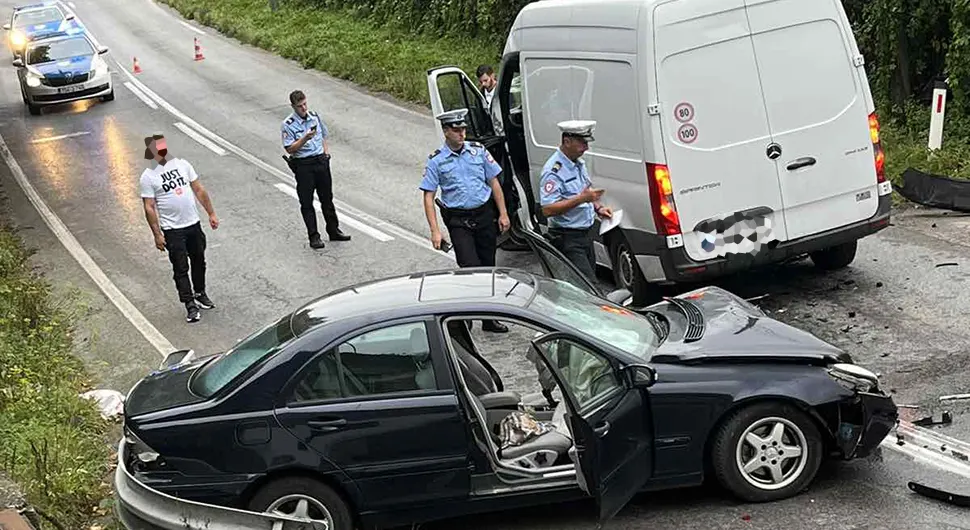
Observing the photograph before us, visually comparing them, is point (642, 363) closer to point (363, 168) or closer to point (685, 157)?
point (685, 157)

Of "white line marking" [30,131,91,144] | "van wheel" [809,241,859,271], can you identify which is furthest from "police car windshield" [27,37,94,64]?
"van wheel" [809,241,859,271]

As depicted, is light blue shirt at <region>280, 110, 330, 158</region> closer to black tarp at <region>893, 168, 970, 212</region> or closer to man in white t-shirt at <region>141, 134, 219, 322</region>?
man in white t-shirt at <region>141, 134, 219, 322</region>

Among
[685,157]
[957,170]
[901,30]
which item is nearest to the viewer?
[685,157]

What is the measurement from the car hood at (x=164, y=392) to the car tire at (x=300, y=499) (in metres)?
0.62

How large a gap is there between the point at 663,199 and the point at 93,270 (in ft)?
23.9

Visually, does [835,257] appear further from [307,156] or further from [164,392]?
[164,392]

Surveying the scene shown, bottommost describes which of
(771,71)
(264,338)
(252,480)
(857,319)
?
(857,319)

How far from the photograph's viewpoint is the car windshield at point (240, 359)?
6539 millimetres

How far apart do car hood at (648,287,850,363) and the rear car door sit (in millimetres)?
1204

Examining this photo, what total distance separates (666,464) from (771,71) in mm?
3897

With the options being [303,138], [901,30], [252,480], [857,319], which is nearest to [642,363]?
[252,480]

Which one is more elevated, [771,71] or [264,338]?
[771,71]

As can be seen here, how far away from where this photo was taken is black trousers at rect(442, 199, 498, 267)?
9.88 meters

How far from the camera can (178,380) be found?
23.0ft
